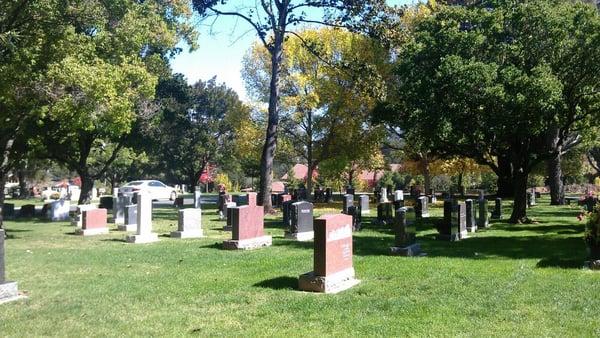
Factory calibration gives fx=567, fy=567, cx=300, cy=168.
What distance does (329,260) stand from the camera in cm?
912

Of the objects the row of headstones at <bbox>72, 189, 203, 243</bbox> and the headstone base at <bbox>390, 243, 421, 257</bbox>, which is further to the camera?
the row of headstones at <bbox>72, 189, 203, 243</bbox>

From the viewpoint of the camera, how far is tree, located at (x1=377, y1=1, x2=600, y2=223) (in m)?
18.6

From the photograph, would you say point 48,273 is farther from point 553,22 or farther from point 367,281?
point 553,22

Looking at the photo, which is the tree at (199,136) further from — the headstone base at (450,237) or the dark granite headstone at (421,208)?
the headstone base at (450,237)

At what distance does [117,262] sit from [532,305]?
8.82 metres

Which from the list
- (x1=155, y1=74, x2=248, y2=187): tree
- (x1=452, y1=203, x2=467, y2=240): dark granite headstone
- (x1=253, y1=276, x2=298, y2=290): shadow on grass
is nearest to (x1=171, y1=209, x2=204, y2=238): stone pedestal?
(x1=452, y1=203, x2=467, y2=240): dark granite headstone

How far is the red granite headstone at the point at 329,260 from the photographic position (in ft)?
29.6

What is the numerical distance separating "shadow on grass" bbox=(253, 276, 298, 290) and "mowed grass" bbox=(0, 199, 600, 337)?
0.8 inches

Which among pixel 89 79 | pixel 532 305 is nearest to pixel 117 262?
pixel 89 79

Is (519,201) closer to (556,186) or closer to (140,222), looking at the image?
(140,222)

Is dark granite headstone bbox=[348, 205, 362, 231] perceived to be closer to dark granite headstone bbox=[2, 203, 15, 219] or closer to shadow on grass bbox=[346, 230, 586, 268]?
shadow on grass bbox=[346, 230, 586, 268]

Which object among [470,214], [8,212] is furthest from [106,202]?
[470,214]

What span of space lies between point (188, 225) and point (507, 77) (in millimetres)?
11469

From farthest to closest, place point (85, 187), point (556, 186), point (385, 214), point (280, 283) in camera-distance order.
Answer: point (556, 186)
point (85, 187)
point (385, 214)
point (280, 283)
